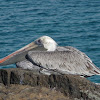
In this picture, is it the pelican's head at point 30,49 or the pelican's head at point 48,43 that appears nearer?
the pelican's head at point 30,49

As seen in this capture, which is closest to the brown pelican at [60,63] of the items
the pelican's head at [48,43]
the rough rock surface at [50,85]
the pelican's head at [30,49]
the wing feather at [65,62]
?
the wing feather at [65,62]

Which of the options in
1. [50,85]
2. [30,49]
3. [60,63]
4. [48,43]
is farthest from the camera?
[30,49]

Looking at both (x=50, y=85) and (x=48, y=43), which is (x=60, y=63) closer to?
(x=48, y=43)

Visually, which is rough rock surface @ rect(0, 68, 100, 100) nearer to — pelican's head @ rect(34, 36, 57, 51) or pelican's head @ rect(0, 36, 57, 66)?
pelican's head @ rect(0, 36, 57, 66)

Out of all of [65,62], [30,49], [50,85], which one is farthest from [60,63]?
[50,85]

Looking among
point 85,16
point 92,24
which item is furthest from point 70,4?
point 92,24

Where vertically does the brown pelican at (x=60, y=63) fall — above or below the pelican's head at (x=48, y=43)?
below

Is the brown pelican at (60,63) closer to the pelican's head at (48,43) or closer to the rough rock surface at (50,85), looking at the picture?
the pelican's head at (48,43)

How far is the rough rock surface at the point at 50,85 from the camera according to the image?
19.0 feet

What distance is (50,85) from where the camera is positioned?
604cm

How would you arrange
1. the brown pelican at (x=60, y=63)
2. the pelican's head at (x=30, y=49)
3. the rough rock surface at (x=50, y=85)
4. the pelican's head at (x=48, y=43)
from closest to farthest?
the rough rock surface at (x=50, y=85) → the brown pelican at (x=60, y=63) → the pelican's head at (x=30, y=49) → the pelican's head at (x=48, y=43)

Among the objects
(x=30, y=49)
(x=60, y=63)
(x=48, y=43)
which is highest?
(x=48, y=43)

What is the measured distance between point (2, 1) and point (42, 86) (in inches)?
618

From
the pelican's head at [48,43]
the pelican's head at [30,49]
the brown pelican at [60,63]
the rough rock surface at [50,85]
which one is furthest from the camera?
the pelican's head at [48,43]
